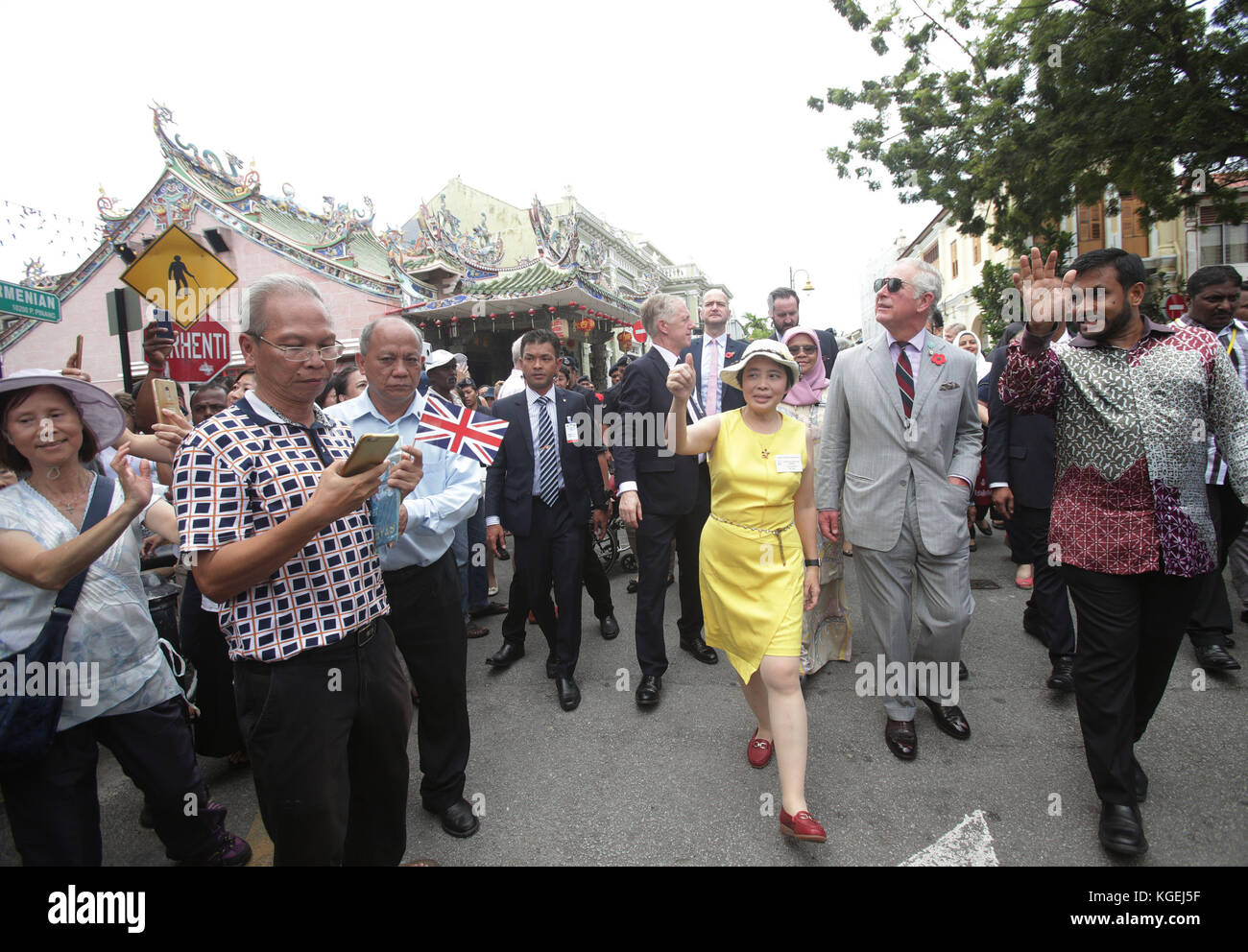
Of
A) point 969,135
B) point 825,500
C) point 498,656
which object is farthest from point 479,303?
point 825,500

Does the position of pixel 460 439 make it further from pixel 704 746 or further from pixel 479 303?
pixel 479 303

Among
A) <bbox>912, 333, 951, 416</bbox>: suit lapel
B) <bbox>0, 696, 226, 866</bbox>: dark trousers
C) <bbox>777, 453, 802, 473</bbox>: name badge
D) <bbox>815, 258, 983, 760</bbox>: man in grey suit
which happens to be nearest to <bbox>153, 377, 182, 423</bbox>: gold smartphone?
<bbox>0, 696, 226, 866</bbox>: dark trousers

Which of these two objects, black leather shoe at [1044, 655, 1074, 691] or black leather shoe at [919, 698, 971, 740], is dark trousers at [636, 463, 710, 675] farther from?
black leather shoe at [1044, 655, 1074, 691]

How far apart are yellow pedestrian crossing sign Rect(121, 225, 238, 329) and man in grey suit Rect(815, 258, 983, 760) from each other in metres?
4.65

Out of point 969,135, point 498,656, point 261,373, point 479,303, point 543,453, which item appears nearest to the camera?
point 261,373

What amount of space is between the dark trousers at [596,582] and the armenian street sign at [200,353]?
3.18 m

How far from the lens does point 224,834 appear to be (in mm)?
2516

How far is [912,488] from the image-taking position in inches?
119

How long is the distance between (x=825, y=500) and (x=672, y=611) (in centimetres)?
231

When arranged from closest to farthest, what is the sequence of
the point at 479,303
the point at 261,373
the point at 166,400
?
the point at 261,373
the point at 166,400
the point at 479,303

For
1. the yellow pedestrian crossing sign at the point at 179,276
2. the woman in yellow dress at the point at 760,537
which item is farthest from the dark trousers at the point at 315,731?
the yellow pedestrian crossing sign at the point at 179,276

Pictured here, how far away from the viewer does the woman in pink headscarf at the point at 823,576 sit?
12.5 feet

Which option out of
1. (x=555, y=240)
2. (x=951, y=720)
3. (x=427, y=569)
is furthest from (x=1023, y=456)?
(x=555, y=240)

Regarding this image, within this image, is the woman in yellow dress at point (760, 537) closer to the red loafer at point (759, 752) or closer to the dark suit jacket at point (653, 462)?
the red loafer at point (759, 752)
